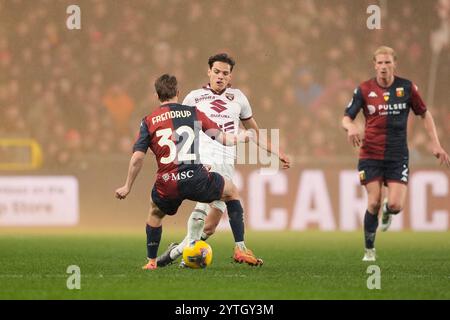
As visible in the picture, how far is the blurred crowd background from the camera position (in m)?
17.3

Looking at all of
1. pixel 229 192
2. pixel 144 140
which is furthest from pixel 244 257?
pixel 144 140

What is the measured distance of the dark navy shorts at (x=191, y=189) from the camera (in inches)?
320

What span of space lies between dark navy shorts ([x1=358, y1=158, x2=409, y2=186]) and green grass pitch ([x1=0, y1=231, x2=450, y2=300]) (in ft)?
2.76

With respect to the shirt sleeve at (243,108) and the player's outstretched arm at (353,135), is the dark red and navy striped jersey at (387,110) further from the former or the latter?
the shirt sleeve at (243,108)

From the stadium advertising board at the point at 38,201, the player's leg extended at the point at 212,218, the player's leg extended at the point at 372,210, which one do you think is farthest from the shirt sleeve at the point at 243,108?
the stadium advertising board at the point at 38,201

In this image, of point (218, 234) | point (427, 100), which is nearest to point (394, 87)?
point (218, 234)

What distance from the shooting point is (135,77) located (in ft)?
57.4

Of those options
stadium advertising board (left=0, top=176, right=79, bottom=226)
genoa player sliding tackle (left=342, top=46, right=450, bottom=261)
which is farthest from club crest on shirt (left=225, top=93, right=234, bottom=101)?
stadium advertising board (left=0, top=176, right=79, bottom=226)

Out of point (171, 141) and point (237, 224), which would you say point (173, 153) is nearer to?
point (171, 141)

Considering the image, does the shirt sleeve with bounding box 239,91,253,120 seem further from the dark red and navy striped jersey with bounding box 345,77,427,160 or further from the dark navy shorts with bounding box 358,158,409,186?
the dark navy shorts with bounding box 358,158,409,186

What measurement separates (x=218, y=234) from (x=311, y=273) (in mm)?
7334

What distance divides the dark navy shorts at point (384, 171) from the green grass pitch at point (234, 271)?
84 centimetres

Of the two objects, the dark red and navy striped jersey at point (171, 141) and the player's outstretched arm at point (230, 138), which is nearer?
the dark red and navy striped jersey at point (171, 141)

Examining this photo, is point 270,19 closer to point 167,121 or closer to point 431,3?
point 431,3
